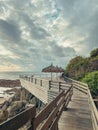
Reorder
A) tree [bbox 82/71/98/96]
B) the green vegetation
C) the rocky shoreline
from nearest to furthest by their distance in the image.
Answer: tree [bbox 82/71/98/96] < the green vegetation < the rocky shoreline

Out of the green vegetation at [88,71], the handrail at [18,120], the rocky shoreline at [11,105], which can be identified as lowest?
the rocky shoreline at [11,105]

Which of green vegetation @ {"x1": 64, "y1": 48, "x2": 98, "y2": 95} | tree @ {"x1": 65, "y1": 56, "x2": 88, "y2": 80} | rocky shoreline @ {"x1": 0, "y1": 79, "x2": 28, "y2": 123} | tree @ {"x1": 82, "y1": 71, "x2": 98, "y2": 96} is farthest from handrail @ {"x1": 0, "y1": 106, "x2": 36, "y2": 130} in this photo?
tree @ {"x1": 65, "y1": 56, "x2": 88, "y2": 80}

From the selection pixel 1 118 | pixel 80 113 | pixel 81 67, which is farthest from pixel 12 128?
pixel 81 67

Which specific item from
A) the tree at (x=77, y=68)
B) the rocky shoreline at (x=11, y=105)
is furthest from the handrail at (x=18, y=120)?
the tree at (x=77, y=68)

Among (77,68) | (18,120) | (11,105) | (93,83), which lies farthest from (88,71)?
(18,120)

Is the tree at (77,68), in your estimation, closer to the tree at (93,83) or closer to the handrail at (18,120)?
the tree at (93,83)

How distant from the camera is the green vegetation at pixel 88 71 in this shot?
19.6 m

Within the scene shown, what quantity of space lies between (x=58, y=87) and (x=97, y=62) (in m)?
12.7

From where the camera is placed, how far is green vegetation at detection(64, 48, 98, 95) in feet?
64.3

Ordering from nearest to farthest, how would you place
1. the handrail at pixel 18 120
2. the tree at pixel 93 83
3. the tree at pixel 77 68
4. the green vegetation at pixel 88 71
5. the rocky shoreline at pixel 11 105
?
the handrail at pixel 18 120 → the tree at pixel 93 83 → the green vegetation at pixel 88 71 → the rocky shoreline at pixel 11 105 → the tree at pixel 77 68

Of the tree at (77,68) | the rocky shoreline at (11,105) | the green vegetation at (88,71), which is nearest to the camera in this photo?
the green vegetation at (88,71)

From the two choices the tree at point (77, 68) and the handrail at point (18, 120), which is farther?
the tree at point (77, 68)

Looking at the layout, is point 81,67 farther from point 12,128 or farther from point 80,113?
point 12,128

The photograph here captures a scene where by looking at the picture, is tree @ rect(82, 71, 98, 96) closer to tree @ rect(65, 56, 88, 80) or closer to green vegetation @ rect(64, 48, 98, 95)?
green vegetation @ rect(64, 48, 98, 95)
